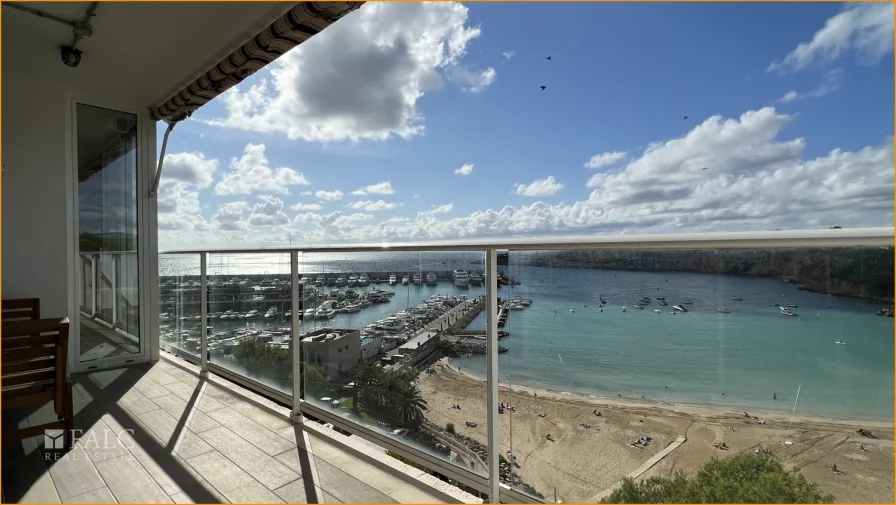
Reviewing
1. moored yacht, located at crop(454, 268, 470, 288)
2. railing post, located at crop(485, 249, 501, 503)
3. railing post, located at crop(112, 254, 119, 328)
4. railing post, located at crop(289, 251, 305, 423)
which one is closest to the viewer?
railing post, located at crop(485, 249, 501, 503)

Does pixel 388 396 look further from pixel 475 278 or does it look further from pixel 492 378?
pixel 475 278

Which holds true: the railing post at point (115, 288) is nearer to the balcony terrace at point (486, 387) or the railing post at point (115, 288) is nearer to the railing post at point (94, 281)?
the railing post at point (94, 281)

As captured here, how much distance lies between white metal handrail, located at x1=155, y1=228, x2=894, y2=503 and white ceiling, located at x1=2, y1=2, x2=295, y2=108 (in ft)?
4.42

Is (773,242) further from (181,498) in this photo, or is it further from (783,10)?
(783,10)

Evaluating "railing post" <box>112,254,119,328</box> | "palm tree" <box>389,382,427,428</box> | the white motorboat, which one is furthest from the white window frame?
the white motorboat

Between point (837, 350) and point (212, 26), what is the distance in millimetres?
3183

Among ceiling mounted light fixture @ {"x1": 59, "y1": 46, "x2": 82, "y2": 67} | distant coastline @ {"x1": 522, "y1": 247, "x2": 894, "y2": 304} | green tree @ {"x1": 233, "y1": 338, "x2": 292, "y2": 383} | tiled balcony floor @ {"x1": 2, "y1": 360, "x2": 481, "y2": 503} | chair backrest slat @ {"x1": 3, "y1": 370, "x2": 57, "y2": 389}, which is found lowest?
tiled balcony floor @ {"x1": 2, "y1": 360, "x2": 481, "y2": 503}

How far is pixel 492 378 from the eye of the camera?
4.96 ft

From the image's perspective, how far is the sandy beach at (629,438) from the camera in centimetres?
88

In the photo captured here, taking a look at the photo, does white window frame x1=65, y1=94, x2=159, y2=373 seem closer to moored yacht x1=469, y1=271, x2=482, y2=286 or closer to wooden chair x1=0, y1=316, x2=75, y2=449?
wooden chair x1=0, y1=316, x2=75, y2=449

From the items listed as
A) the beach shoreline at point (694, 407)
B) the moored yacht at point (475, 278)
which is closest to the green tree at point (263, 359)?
the moored yacht at point (475, 278)

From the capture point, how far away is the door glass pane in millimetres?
3459

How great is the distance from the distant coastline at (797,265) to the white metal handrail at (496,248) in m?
0.02

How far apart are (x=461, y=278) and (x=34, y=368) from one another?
2.04 m
